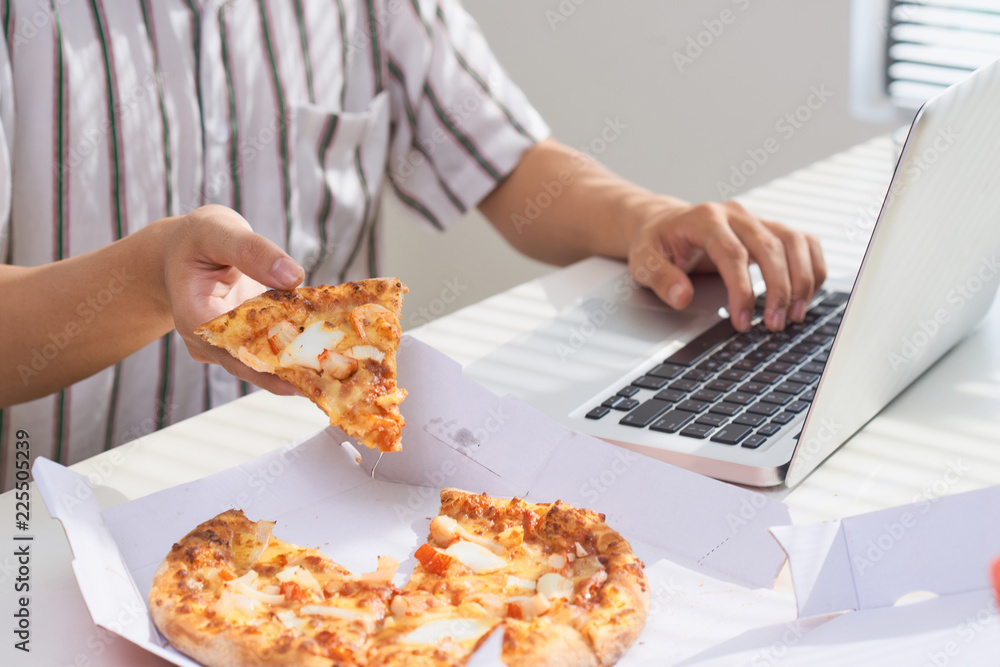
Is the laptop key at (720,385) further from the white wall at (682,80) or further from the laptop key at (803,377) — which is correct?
the white wall at (682,80)

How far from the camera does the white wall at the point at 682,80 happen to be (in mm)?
2344

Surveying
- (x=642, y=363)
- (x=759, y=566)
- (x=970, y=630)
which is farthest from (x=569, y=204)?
(x=970, y=630)

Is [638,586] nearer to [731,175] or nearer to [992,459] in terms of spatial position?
[992,459]

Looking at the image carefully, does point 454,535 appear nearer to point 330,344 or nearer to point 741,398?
point 330,344

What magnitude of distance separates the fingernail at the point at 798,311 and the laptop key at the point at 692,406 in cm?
27

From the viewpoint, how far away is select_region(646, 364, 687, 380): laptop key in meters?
1.00

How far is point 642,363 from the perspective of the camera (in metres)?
1.05

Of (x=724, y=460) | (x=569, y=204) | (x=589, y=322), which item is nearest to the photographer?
(x=724, y=460)

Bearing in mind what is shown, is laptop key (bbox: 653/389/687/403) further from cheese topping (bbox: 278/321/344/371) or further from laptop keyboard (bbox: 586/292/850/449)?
cheese topping (bbox: 278/321/344/371)

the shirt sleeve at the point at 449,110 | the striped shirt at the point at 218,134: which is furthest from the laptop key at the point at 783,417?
the shirt sleeve at the point at 449,110

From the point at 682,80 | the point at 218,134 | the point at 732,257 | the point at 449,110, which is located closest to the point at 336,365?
the point at 732,257

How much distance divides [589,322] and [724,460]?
0.39 metres

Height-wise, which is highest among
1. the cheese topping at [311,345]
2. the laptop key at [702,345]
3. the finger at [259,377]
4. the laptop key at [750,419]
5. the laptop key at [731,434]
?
the cheese topping at [311,345]

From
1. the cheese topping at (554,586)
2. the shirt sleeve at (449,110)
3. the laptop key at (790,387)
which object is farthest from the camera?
the shirt sleeve at (449,110)
